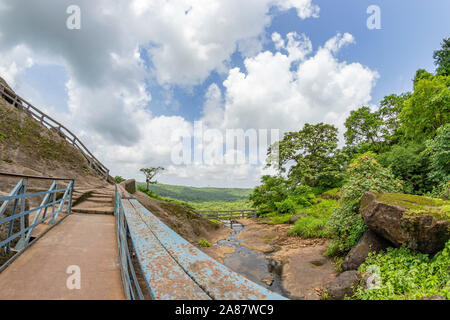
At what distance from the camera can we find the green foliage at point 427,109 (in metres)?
11.9

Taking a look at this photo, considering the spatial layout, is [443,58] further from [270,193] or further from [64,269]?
[64,269]

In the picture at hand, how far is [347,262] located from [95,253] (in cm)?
674

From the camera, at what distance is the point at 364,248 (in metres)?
5.66

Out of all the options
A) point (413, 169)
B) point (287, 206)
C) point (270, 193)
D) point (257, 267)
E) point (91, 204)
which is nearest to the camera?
point (91, 204)

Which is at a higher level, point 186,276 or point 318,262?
point 186,276

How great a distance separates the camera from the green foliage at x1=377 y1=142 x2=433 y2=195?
32.0 ft

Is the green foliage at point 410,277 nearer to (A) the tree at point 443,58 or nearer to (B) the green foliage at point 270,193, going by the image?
(B) the green foliage at point 270,193

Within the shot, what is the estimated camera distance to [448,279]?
342 cm

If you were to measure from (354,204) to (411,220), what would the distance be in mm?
2635

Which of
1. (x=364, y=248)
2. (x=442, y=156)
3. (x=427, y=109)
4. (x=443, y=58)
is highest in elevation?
(x=443, y=58)

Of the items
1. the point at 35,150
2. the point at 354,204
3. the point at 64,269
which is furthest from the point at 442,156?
the point at 35,150

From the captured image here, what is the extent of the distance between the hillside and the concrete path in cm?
912

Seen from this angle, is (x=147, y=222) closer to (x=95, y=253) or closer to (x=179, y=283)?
(x=179, y=283)
